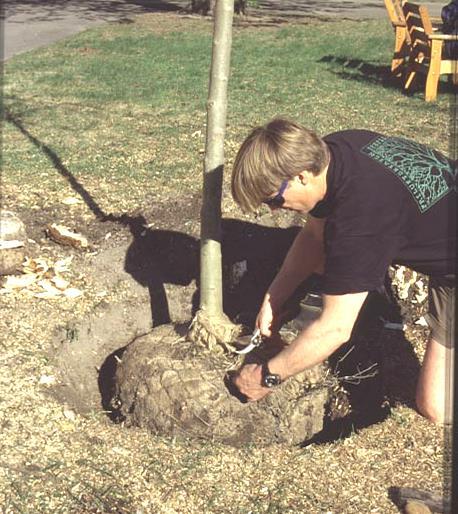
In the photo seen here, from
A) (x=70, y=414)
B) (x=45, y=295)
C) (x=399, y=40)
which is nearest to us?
(x=70, y=414)

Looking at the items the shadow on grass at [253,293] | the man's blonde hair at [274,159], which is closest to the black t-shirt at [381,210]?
the man's blonde hair at [274,159]

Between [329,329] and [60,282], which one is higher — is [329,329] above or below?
above

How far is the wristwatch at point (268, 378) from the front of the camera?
354 centimetres

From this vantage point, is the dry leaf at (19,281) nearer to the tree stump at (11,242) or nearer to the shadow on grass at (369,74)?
the tree stump at (11,242)

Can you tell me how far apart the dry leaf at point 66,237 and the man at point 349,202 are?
2.38 meters

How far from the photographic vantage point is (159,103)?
31.8 feet

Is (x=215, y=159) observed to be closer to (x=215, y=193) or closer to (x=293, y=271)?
(x=215, y=193)

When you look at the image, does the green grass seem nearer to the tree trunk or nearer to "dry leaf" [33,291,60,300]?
"dry leaf" [33,291,60,300]

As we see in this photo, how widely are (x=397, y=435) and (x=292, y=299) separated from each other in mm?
1467

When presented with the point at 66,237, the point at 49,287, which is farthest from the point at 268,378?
the point at 66,237

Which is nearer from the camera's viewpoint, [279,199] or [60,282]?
[279,199]

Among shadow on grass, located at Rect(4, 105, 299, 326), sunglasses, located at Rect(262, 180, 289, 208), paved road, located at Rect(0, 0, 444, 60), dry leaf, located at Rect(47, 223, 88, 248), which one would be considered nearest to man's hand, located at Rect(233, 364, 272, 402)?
sunglasses, located at Rect(262, 180, 289, 208)

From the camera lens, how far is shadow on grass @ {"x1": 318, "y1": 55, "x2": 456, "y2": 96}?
10977 mm

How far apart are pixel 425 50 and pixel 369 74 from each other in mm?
1177
